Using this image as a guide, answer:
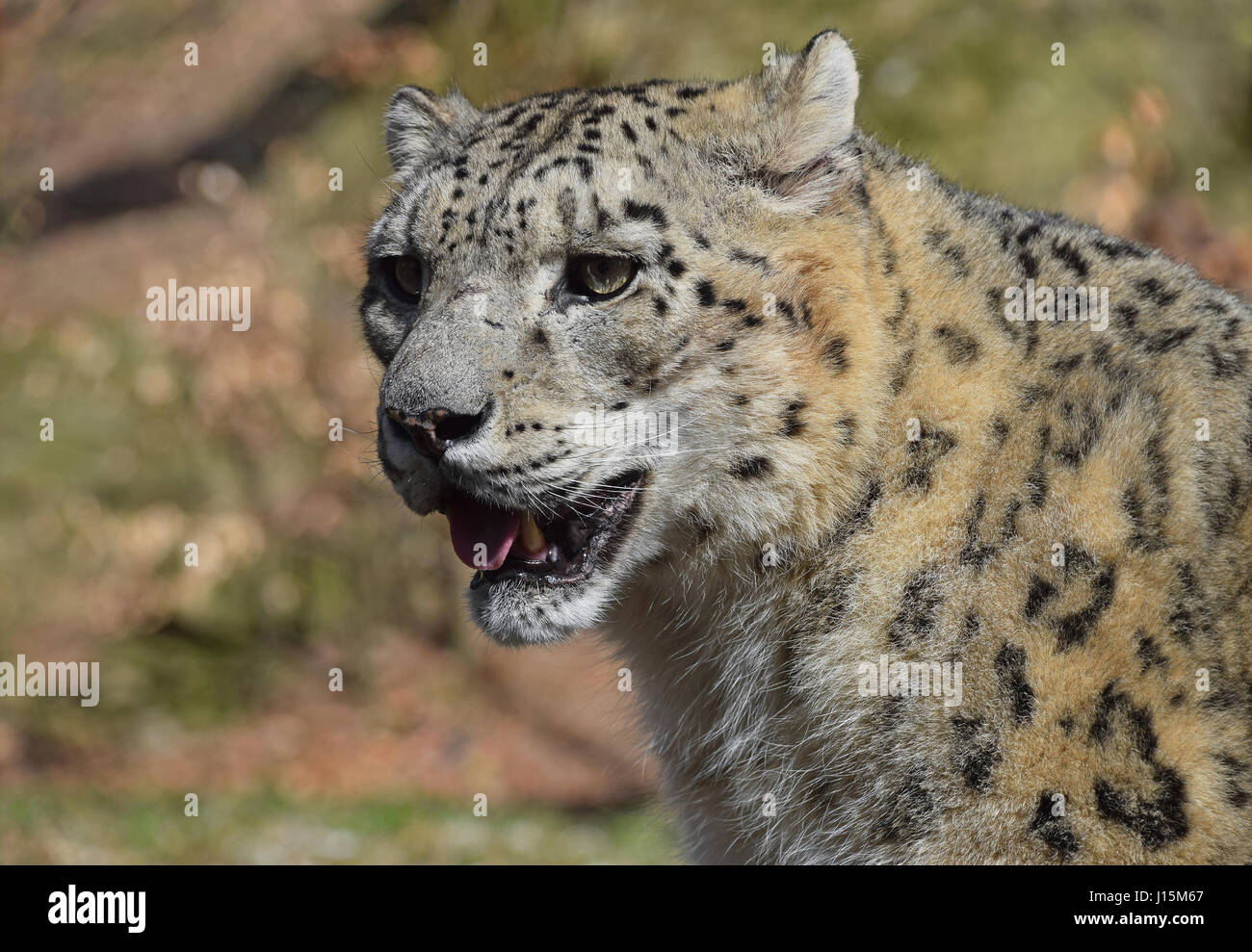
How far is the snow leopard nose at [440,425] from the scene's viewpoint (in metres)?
4.47

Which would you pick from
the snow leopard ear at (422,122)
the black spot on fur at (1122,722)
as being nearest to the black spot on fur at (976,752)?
the black spot on fur at (1122,722)

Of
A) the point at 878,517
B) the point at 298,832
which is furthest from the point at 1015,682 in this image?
the point at 298,832

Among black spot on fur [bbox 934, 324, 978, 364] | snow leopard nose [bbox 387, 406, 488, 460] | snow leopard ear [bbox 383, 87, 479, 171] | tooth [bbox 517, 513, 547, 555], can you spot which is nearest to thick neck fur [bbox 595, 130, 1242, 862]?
black spot on fur [bbox 934, 324, 978, 364]

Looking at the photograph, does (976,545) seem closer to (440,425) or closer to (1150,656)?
(1150,656)

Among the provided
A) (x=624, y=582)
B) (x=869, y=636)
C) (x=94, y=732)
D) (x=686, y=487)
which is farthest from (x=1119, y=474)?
(x=94, y=732)

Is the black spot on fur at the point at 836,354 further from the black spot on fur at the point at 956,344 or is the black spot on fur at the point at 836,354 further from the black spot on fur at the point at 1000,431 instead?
the black spot on fur at the point at 1000,431

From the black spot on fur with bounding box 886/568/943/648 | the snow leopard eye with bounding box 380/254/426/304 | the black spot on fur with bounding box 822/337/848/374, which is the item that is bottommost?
the black spot on fur with bounding box 886/568/943/648

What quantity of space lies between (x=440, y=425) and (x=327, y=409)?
1014cm

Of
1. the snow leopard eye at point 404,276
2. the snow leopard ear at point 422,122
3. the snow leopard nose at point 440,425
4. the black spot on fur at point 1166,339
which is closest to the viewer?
the snow leopard nose at point 440,425

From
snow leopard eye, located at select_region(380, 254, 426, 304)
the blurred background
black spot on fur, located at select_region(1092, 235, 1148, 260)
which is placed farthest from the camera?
the blurred background

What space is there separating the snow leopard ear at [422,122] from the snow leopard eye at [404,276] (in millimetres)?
583

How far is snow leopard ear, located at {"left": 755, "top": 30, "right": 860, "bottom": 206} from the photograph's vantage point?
486 cm

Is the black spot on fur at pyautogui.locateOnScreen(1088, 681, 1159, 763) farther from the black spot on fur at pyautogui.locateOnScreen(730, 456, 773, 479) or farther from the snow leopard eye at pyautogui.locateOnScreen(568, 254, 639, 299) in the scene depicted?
the snow leopard eye at pyautogui.locateOnScreen(568, 254, 639, 299)
